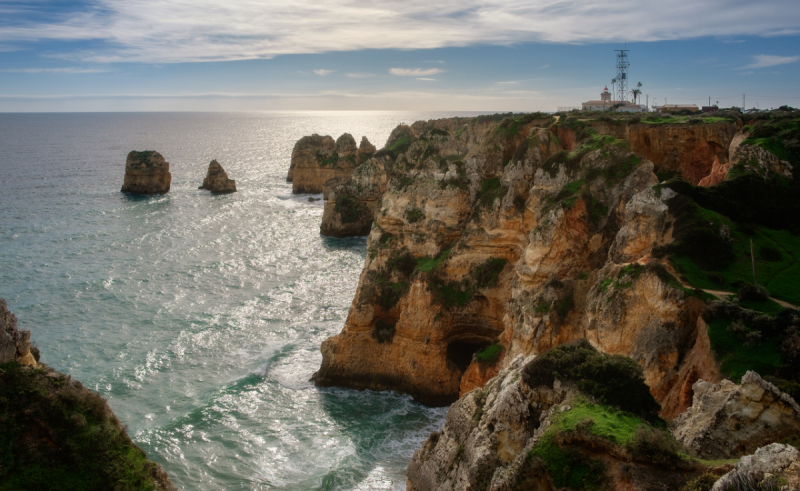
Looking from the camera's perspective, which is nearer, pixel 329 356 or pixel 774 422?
pixel 774 422

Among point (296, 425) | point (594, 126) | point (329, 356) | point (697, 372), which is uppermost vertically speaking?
point (594, 126)

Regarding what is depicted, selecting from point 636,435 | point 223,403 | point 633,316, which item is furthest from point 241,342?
point 636,435

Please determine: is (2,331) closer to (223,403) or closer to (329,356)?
(223,403)

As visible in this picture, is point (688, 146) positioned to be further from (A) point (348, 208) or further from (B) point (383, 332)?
(A) point (348, 208)

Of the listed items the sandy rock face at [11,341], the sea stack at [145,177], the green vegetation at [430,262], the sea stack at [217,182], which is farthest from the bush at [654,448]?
the sea stack at [145,177]

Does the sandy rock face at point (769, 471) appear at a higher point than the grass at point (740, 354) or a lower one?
higher

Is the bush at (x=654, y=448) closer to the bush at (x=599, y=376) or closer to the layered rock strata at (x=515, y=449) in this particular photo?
the layered rock strata at (x=515, y=449)

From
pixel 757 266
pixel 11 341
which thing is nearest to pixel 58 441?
pixel 11 341
